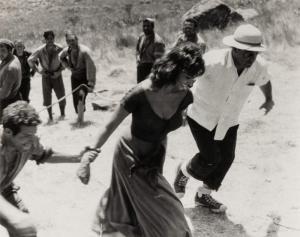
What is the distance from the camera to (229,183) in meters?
6.59

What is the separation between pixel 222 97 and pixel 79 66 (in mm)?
4685

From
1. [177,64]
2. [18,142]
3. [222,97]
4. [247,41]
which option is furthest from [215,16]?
[18,142]

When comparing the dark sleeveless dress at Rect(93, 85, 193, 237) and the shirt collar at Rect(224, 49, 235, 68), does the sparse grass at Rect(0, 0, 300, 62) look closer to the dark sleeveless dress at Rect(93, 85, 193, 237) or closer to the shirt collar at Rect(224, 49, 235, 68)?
the shirt collar at Rect(224, 49, 235, 68)

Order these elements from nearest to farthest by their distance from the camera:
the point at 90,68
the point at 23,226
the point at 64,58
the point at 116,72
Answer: the point at 23,226
the point at 90,68
the point at 64,58
the point at 116,72

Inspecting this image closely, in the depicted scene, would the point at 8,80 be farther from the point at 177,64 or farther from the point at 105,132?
the point at 177,64

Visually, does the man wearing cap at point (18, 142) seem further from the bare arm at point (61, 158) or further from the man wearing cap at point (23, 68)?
the man wearing cap at point (23, 68)

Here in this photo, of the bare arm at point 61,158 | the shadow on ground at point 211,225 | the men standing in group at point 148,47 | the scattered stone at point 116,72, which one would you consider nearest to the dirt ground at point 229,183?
the shadow on ground at point 211,225

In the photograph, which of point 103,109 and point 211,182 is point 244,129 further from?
point 211,182

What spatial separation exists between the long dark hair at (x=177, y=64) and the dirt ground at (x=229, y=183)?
188 centimetres

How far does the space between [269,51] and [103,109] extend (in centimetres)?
517

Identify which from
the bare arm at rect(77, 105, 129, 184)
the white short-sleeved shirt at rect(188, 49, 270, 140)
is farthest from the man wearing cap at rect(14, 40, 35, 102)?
the bare arm at rect(77, 105, 129, 184)

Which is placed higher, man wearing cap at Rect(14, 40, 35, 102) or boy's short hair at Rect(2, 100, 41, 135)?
boy's short hair at Rect(2, 100, 41, 135)

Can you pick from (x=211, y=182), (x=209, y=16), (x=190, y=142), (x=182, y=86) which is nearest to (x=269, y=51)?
(x=209, y=16)

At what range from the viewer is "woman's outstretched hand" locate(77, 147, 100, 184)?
388 centimetres
